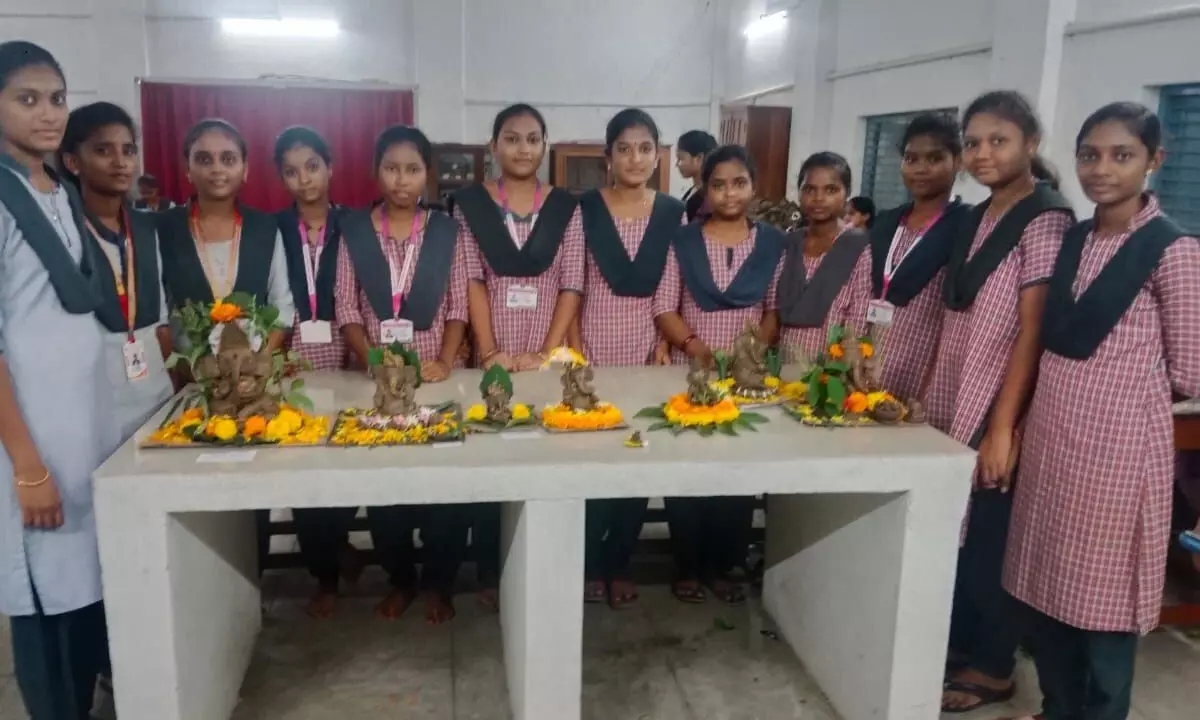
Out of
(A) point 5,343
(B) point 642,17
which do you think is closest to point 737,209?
(A) point 5,343

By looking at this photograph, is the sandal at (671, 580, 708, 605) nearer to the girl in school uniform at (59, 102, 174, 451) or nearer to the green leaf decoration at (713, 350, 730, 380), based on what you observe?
the green leaf decoration at (713, 350, 730, 380)

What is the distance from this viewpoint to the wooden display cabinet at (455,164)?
7.31 m

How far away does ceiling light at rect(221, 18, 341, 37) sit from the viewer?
304 inches

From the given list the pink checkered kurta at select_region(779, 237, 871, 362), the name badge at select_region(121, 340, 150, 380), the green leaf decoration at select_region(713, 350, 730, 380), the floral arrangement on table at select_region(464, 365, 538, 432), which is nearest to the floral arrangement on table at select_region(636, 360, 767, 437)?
the green leaf decoration at select_region(713, 350, 730, 380)

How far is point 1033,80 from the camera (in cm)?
418

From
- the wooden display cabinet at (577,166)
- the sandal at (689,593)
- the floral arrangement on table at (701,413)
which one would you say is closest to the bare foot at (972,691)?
the sandal at (689,593)

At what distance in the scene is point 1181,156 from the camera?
3.60 m

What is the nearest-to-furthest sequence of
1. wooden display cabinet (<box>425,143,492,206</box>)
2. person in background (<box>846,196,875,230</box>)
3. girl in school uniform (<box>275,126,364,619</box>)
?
girl in school uniform (<box>275,126,364,619</box>) → person in background (<box>846,196,875,230</box>) → wooden display cabinet (<box>425,143,492,206</box>)

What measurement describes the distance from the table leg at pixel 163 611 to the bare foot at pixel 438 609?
69 centimetres

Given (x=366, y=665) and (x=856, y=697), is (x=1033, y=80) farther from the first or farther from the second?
(x=366, y=665)

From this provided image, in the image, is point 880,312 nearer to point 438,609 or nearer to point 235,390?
point 438,609

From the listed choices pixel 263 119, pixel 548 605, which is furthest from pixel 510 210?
pixel 263 119

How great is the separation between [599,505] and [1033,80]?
3.15 meters

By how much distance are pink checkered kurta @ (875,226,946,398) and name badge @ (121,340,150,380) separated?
6.09ft
